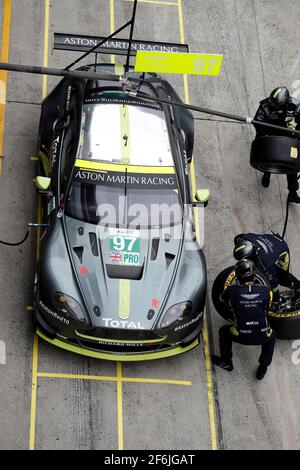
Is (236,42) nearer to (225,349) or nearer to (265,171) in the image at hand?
(265,171)

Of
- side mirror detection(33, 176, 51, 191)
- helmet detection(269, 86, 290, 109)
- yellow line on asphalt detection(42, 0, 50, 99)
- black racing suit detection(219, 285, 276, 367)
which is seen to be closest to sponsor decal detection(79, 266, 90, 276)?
side mirror detection(33, 176, 51, 191)

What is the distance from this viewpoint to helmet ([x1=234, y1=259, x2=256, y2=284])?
11.3 m

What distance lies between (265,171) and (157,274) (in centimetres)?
307

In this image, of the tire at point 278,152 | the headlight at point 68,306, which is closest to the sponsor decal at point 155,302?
the headlight at point 68,306

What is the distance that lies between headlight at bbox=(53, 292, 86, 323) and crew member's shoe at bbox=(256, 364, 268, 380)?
7.84ft

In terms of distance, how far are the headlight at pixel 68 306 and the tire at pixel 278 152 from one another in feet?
12.2

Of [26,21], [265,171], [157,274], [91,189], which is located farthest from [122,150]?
[26,21]

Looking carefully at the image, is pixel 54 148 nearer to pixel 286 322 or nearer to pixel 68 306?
pixel 68 306

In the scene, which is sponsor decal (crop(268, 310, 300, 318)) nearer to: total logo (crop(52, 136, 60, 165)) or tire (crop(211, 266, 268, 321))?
tire (crop(211, 266, 268, 321))

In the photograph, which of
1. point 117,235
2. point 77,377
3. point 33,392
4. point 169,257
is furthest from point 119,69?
point 33,392

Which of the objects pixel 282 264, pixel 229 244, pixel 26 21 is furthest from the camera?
pixel 26 21

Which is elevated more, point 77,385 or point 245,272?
point 245,272

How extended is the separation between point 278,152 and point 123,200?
257 cm

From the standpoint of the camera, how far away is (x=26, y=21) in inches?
615
